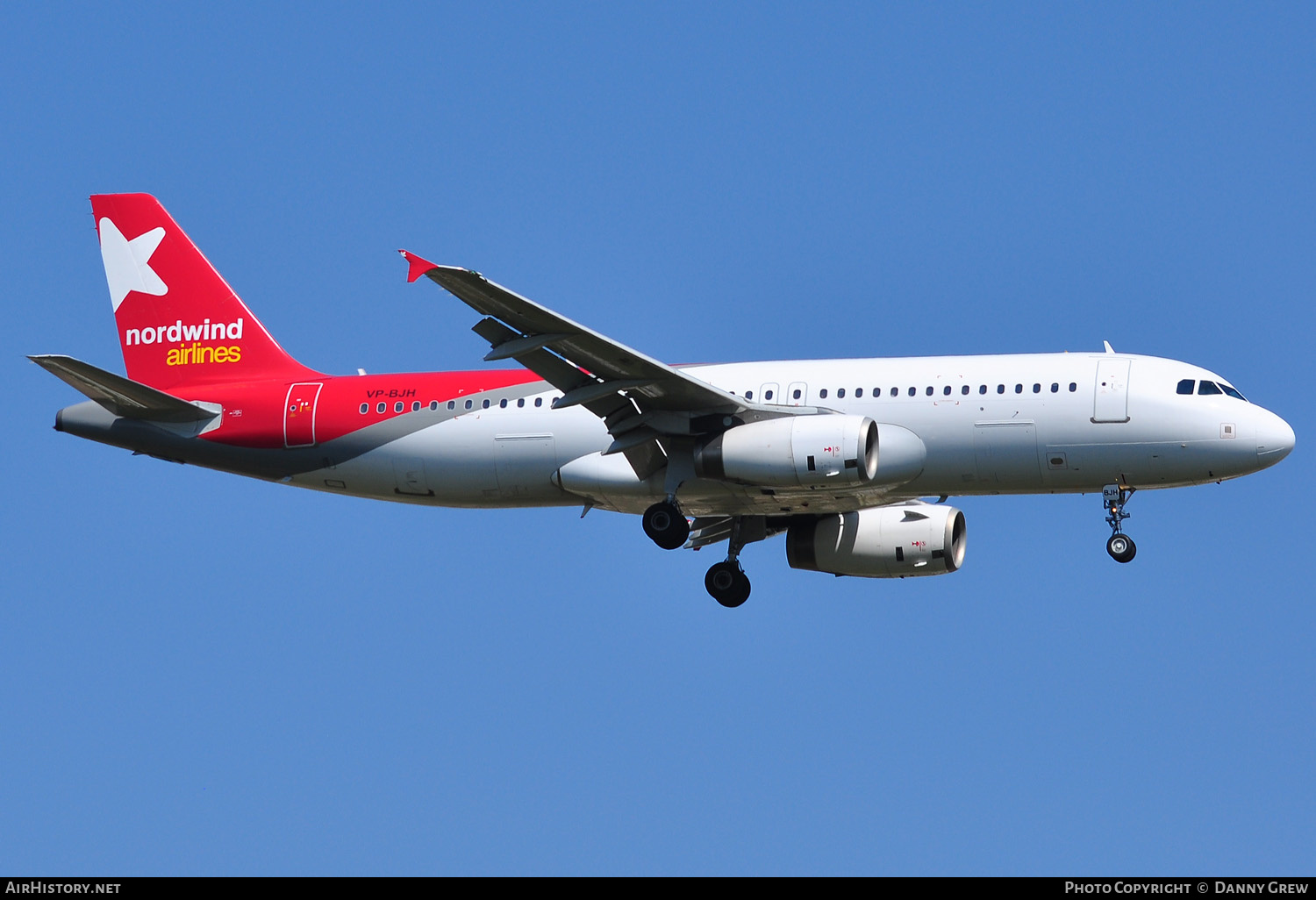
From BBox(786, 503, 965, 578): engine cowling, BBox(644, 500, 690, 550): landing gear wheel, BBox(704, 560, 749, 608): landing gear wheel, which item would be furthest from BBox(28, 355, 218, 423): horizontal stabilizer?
BBox(786, 503, 965, 578): engine cowling

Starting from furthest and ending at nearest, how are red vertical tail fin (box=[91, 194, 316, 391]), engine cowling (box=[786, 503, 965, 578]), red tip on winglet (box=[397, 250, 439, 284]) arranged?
red vertical tail fin (box=[91, 194, 316, 391]), engine cowling (box=[786, 503, 965, 578]), red tip on winglet (box=[397, 250, 439, 284])

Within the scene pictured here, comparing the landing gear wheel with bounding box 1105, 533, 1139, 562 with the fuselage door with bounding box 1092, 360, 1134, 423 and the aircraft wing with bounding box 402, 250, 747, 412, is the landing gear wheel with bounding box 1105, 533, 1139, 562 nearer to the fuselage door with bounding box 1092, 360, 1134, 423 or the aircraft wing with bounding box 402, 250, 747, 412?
the fuselage door with bounding box 1092, 360, 1134, 423

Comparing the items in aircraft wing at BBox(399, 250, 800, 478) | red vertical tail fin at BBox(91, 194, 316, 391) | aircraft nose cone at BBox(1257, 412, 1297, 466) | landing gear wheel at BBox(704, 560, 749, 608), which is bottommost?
A: landing gear wheel at BBox(704, 560, 749, 608)

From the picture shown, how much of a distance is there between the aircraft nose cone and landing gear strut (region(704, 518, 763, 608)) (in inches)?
441

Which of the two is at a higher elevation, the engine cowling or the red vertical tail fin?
the red vertical tail fin

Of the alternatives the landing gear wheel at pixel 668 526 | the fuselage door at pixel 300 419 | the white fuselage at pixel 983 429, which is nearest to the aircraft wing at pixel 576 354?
the white fuselage at pixel 983 429

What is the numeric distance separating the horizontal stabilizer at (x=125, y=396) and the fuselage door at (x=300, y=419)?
1689 millimetres

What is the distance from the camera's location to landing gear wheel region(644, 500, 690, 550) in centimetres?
3609

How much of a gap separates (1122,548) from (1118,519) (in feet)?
1.87

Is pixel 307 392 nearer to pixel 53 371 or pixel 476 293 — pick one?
pixel 53 371

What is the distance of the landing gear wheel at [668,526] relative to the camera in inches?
1421

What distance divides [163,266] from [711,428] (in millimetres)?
14521

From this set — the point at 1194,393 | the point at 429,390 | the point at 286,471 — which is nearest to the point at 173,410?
the point at 286,471

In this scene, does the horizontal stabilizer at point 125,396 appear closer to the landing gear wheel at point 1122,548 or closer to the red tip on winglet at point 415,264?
the red tip on winglet at point 415,264
